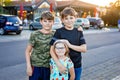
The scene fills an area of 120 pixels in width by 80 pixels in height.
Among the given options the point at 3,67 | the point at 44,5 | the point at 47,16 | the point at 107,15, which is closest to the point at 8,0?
the point at 107,15

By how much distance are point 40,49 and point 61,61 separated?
373 millimetres

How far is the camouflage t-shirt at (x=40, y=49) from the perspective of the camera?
4148 millimetres

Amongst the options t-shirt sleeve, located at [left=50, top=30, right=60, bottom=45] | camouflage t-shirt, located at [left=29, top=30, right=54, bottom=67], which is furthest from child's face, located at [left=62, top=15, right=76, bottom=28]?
camouflage t-shirt, located at [left=29, top=30, right=54, bottom=67]

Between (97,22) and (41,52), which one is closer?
(41,52)

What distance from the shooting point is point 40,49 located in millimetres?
4168

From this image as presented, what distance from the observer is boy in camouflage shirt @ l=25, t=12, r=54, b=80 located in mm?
4137

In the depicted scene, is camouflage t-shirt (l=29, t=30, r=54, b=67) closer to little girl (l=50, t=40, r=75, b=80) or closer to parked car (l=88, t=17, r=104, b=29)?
little girl (l=50, t=40, r=75, b=80)

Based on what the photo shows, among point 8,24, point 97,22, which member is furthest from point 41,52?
point 97,22

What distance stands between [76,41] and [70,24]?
0.72 feet

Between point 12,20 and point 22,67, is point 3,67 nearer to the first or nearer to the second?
point 22,67

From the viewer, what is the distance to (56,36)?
4.04 metres

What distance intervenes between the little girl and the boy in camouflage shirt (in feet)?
0.71

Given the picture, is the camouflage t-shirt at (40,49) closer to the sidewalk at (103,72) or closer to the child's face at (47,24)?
the child's face at (47,24)

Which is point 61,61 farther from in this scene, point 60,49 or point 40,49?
point 40,49
